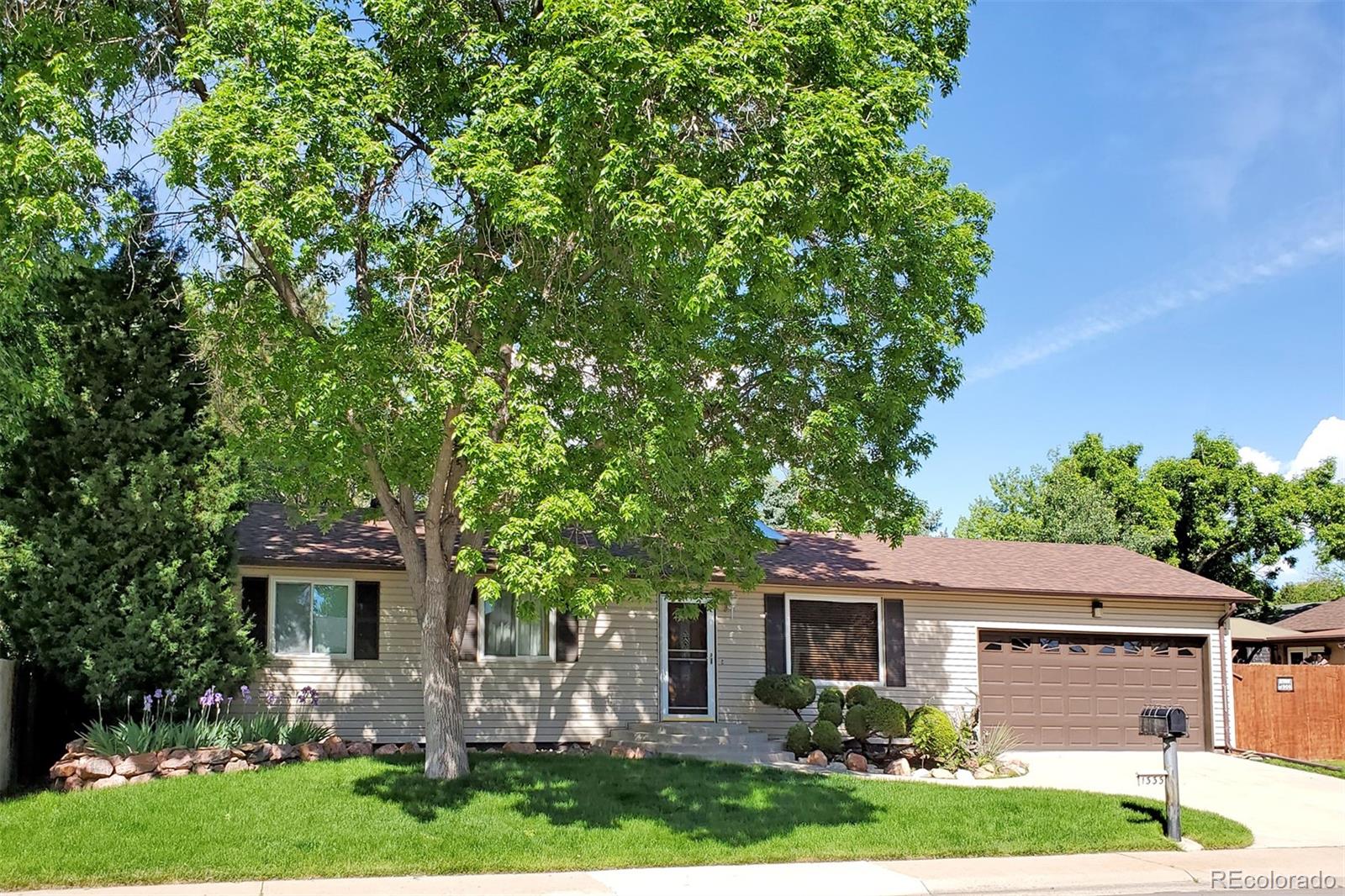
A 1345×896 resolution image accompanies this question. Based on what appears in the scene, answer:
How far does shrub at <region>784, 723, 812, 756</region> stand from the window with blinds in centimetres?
185

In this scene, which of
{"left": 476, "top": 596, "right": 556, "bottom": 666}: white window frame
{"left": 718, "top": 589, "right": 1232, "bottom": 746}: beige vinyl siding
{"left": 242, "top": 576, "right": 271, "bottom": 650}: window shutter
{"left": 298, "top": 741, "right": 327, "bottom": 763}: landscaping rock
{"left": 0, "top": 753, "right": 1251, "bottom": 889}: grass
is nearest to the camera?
{"left": 0, "top": 753, "right": 1251, "bottom": 889}: grass

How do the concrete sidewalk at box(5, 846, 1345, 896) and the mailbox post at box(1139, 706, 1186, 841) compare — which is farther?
the mailbox post at box(1139, 706, 1186, 841)

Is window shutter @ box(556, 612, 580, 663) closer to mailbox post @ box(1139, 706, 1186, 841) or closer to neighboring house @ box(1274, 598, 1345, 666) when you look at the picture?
mailbox post @ box(1139, 706, 1186, 841)

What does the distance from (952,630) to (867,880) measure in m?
9.65

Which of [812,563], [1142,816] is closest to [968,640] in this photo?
[812,563]

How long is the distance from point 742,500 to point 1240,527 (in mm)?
25231

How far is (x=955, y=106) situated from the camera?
41.1ft

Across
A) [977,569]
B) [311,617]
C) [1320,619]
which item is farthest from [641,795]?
[1320,619]

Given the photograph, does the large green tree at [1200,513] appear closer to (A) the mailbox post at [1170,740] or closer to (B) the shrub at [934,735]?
(B) the shrub at [934,735]

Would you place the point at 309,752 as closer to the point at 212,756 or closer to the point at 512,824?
the point at 212,756

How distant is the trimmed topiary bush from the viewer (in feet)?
52.7

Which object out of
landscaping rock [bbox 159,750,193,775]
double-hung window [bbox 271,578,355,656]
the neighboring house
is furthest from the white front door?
the neighboring house

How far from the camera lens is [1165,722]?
11375 millimetres

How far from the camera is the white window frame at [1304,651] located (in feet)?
80.5
